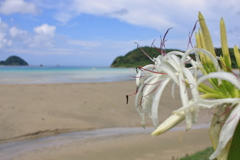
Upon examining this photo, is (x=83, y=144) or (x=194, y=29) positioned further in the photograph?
(x=83, y=144)

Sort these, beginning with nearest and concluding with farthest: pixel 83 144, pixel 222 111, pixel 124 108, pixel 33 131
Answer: pixel 222 111, pixel 83 144, pixel 33 131, pixel 124 108

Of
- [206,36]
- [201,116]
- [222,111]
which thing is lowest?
[201,116]

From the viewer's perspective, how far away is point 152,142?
6.96m

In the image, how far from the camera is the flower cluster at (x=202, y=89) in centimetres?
106

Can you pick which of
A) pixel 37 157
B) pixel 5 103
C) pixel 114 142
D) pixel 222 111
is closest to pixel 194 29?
pixel 222 111

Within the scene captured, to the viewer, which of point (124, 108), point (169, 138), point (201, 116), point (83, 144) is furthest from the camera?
point (124, 108)

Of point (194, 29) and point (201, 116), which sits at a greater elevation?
point (194, 29)

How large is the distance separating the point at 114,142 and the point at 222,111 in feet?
19.9

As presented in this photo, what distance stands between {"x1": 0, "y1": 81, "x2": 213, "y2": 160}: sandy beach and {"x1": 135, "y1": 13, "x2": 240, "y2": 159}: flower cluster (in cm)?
477

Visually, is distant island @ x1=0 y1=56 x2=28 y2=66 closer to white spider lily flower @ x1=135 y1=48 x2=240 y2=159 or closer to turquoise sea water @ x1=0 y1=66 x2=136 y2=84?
turquoise sea water @ x1=0 y1=66 x2=136 y2=84

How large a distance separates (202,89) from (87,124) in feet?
26.9

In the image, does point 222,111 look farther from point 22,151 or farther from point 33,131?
point 33,131

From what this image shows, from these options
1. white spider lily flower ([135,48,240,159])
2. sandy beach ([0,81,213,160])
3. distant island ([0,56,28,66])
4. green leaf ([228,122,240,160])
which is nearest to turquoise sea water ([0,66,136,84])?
sandy beach ([0,81,213,160])

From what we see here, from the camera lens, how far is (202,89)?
1.27 meters
